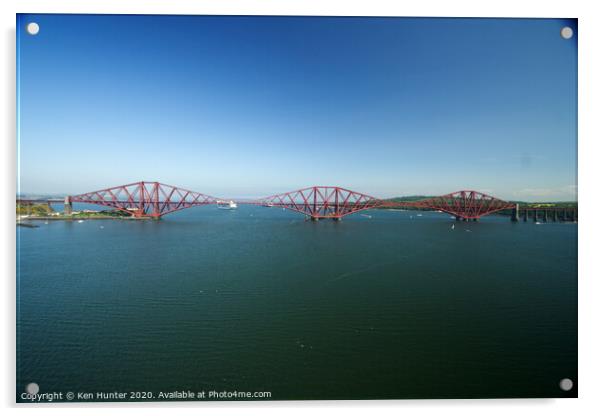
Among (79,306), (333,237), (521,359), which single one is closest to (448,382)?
(521,359)

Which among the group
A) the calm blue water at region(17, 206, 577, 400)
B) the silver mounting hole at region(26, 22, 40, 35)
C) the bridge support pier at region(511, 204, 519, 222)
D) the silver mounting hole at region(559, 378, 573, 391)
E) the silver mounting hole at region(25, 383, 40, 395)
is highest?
the silver mounting hole at region(26, 22, 40, 35)

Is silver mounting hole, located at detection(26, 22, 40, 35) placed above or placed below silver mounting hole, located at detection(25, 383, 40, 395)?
above

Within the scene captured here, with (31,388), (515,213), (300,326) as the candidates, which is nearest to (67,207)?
(31,388)

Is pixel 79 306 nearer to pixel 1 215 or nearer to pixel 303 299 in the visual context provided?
pixel 1 215

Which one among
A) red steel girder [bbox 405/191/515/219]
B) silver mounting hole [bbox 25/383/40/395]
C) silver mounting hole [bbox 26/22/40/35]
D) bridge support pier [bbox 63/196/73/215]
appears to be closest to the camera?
silver mounting hole [bbox 25/383/40/395]

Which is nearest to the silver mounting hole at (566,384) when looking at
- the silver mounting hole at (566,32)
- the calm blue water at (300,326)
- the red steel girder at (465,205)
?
the calm blue water at (300,326)

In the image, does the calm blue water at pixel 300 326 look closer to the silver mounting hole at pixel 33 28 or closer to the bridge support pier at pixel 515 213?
the silver mounting hole at pixel 33 28

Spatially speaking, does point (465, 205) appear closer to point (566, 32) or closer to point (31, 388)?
point (566, 32)

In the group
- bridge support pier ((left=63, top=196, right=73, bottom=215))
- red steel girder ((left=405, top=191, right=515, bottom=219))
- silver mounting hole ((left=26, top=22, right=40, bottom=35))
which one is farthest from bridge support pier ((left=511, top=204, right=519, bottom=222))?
bridge support pier ((left=63, top=196, right=73, bottom=215))

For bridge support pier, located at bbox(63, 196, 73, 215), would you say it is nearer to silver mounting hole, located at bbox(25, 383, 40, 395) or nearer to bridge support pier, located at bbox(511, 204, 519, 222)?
silver mounting hole, located at bbox(25, 383, 40, 395)
